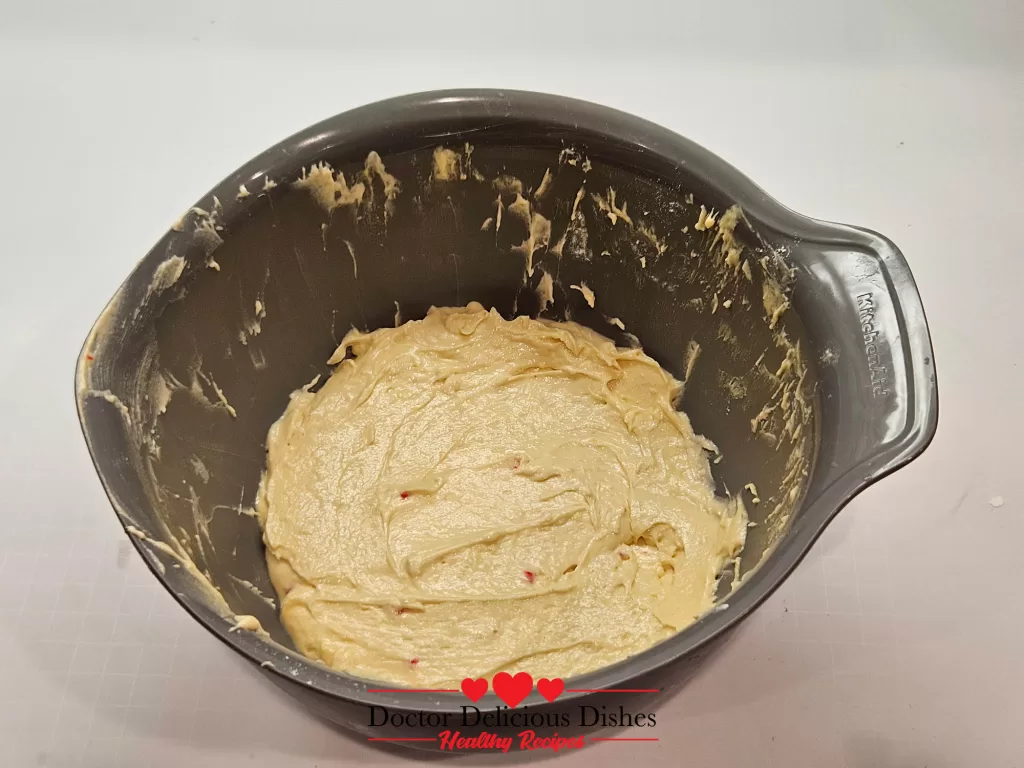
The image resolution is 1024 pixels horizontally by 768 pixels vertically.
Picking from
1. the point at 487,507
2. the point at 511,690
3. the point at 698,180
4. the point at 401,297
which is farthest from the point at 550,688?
the point at 401,297

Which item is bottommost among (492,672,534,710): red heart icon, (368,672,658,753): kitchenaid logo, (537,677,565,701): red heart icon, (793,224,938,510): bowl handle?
(368,672,658,753): kitchenaid logo

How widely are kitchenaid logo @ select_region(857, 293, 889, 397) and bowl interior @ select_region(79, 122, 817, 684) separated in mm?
107

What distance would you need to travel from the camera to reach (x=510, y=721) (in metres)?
0.90

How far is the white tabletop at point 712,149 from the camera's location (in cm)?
125

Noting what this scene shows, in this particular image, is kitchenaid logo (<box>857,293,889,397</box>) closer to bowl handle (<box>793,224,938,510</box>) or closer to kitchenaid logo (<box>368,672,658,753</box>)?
bowl handle (<box>793,224,938,510</box>)

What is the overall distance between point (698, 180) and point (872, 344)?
15.8 inches

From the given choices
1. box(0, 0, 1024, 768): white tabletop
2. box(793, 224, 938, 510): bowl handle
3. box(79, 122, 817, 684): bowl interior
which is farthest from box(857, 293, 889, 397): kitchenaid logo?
box(0, 0, 1024, 768): white tabletop

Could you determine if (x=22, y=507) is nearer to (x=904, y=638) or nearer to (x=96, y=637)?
(x=96, y=637)

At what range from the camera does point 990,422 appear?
1529 mm

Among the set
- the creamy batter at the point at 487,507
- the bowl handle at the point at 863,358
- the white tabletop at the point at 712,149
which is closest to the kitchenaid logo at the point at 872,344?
the bowl handle at the point at 863,358

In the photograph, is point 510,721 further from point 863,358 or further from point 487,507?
point 863,358

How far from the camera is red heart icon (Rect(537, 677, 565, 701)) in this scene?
831 mm

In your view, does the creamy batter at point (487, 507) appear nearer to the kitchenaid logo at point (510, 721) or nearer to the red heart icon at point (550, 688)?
the kitchenaid logo at point (510, 721)

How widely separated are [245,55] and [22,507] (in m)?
1.27
